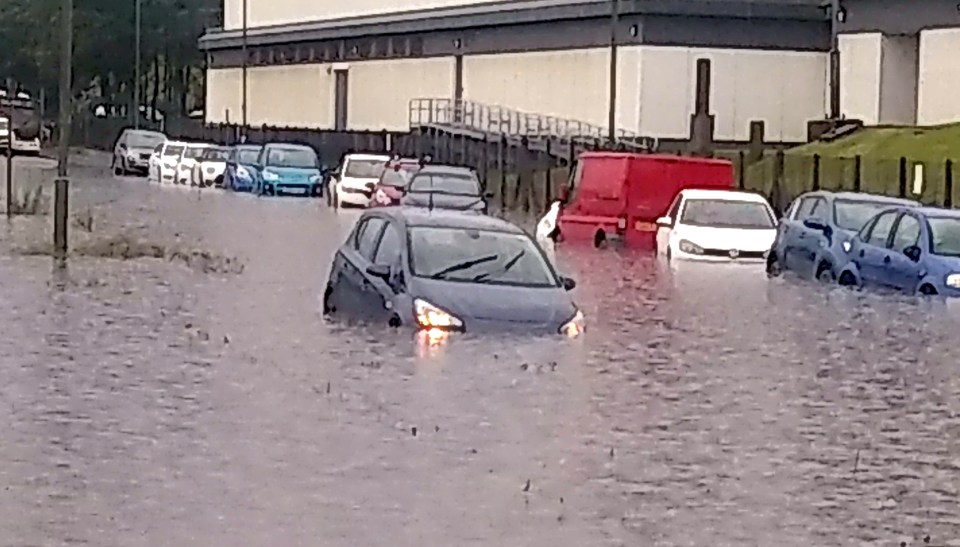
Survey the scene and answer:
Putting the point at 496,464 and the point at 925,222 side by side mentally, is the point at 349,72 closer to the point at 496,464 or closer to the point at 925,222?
the point at 925,222

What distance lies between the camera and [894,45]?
6688cm

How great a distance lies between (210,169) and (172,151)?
4.62 meters

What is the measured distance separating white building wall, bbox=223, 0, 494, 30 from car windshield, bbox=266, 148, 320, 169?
1697 centimetres

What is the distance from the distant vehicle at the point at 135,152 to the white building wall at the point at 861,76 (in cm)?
2293

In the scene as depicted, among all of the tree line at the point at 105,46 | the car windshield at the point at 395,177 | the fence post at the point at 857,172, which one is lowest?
the car windshield at the point at 395,177

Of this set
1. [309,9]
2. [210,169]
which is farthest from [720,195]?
[309,9]

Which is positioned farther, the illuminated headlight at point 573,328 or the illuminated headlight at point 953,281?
the illuminated headlight at point 953,281

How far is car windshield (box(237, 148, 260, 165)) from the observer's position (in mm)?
65438

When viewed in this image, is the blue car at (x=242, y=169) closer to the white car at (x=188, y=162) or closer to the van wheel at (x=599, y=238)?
the white car at (x=188, y=162)

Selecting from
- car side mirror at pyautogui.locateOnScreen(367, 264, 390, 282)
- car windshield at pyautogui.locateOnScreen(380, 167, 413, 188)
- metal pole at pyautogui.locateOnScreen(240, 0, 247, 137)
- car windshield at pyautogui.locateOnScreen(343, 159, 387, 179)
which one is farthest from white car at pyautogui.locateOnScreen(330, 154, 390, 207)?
A: metal pole at pyautogui.locateOnScreen(240, 0, 247, 137)

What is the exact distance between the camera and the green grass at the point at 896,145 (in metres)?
54.4

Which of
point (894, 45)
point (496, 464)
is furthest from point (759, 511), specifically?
point (894, 45)

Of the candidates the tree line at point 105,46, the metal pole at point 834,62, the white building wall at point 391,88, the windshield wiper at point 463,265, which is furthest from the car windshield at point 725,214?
the tree line at point 105,46

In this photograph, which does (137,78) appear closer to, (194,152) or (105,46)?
(105,46)
